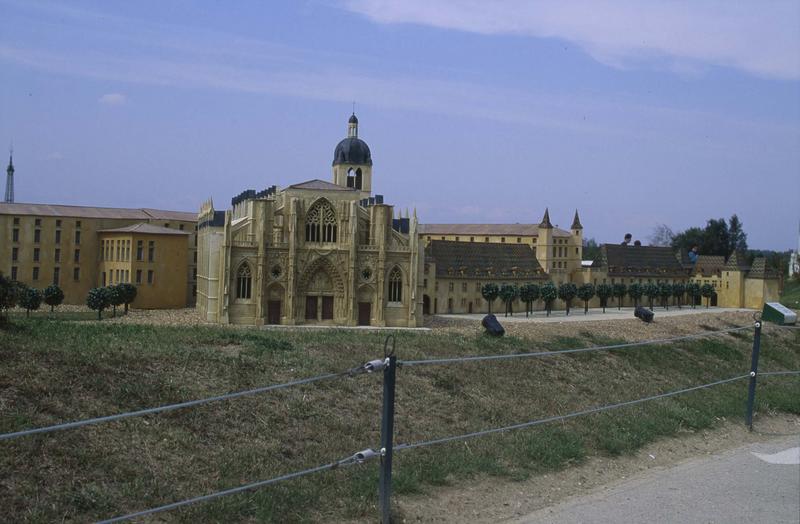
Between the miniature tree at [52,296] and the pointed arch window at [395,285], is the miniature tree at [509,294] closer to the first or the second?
the pointed arch window at [395,285]

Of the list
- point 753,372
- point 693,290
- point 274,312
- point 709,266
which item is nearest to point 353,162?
point 274,312

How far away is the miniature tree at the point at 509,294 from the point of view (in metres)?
55.4

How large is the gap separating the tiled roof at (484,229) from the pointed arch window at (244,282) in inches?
1487

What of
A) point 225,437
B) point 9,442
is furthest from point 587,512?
point 9,442

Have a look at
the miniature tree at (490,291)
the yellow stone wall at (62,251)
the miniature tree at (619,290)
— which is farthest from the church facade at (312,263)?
the miniature tree at (619,290)

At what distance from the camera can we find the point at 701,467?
902cm

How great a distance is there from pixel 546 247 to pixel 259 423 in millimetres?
61157

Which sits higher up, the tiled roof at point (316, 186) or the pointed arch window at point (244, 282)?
the tiled roof at point (316, 186)

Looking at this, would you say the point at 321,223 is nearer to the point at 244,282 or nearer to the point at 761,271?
the point at 244,282

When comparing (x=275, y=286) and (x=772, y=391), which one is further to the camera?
(x=275, y=286)

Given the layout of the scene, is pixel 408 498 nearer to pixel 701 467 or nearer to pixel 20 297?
pixel 701 467

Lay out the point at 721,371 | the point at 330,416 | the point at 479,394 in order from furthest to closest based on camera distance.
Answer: the point at 721,371 < the point at 479,394 < the point at 330,416

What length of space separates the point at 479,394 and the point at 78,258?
48.6 m

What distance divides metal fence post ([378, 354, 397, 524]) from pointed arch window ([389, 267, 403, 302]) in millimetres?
36735
